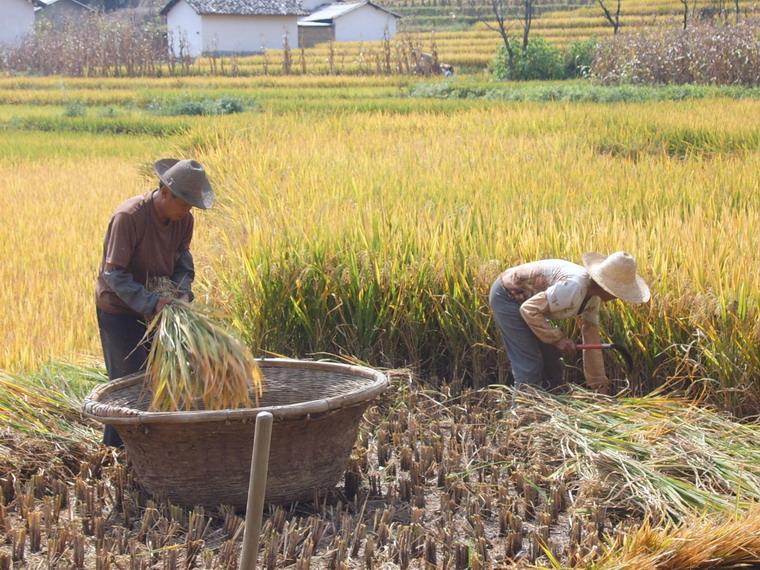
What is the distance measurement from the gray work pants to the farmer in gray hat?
3.82 feet

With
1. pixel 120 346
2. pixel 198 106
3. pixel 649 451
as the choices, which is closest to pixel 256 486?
pixel 649 451

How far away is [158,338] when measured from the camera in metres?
3.58

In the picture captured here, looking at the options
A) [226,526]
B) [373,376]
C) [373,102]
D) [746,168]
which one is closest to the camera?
[226,526]

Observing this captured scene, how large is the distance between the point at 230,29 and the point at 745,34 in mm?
22363

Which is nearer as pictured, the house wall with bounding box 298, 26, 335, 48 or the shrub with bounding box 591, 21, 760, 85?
the shrub with bounding box 591, 21, 760, 85

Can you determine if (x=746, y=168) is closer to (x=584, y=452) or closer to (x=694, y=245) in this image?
(x=694, y=245)

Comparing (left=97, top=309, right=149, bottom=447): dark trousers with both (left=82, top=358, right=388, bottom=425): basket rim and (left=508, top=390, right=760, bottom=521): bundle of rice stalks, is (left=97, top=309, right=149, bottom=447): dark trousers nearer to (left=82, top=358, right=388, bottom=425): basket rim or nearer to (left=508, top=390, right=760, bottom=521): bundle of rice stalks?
(left=82, top=358, right=388, bottom=425): basket rim

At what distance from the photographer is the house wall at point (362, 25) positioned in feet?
151

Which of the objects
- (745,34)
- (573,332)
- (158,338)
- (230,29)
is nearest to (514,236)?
(573,332)

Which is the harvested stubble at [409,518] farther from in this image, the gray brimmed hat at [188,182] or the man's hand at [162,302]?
Answer: the gray brimmed hat at [188,182]

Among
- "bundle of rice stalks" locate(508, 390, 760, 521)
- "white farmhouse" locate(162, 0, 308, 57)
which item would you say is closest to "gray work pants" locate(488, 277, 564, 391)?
"bundle of rice stalks" locate(508, 390, 760, 521)

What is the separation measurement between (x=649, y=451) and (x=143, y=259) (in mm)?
1779

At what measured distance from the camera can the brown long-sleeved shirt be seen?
3.95 m

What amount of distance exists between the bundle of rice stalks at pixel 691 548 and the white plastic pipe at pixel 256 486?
1057 millimetres
